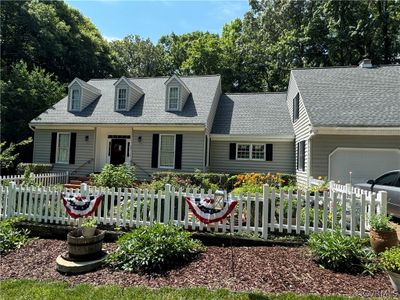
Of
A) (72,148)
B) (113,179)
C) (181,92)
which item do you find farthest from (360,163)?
(72,148)

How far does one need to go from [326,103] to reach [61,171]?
14.5 meters

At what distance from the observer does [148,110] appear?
1714cm

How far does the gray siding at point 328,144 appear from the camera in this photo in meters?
12.1

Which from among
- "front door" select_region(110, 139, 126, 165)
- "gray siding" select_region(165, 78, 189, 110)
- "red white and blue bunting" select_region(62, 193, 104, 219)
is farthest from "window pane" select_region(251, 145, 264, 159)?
"red white and blue bunting" select_region(62, 193, 104, 219)

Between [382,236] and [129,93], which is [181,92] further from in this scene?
[382,236]

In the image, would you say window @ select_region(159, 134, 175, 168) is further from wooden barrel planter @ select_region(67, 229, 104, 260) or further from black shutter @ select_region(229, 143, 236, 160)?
wooden barrel planter @ select_region(67, 229, 104, 260)

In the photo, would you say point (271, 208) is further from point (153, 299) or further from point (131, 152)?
point (131, 152)

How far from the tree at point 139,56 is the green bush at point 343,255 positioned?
115ft

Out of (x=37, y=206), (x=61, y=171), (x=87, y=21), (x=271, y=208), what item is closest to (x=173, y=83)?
(x=61, y=171)

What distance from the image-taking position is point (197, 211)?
6.23m

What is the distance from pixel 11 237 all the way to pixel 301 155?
12057 millimetres

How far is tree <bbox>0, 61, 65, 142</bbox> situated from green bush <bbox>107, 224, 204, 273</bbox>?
18.0 meters

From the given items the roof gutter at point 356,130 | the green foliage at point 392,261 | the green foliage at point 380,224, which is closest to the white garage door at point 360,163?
the roof gutter at point 356,130

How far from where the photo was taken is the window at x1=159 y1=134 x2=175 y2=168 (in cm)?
1599
